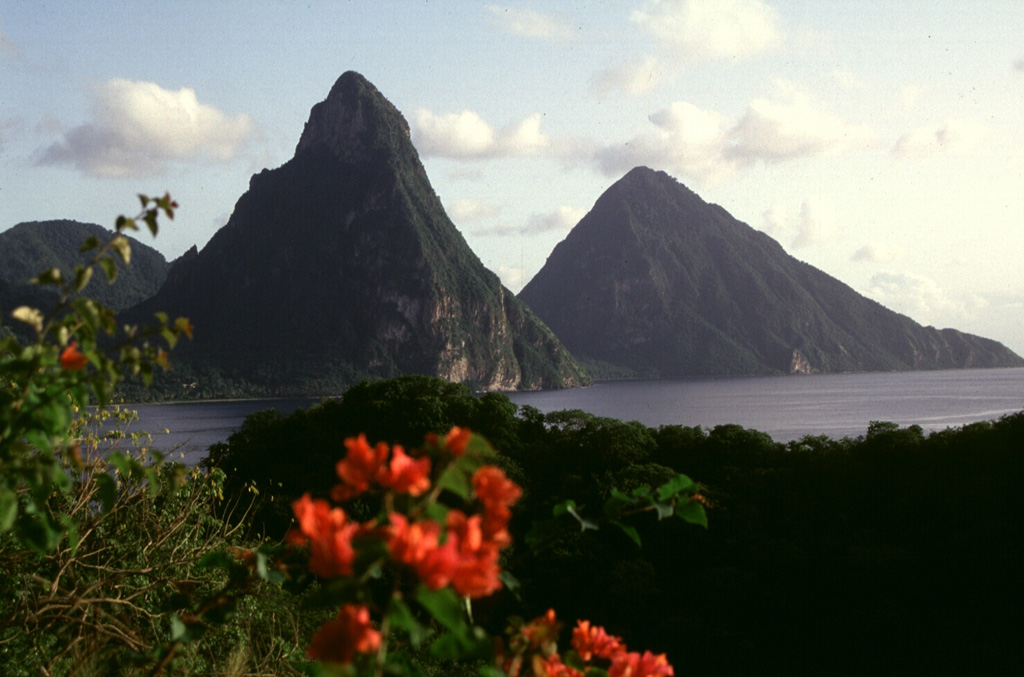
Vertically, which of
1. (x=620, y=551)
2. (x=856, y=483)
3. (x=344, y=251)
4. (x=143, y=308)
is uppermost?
(x=344, y=251)

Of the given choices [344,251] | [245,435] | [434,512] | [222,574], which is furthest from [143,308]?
[434,512]

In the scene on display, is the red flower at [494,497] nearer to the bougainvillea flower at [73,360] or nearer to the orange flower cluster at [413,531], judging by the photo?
the orange flower cluster at [413,531]

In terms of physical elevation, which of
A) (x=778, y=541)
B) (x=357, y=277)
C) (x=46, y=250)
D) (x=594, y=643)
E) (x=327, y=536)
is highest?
(x=46, y=250)

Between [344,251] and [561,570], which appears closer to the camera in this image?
[561,570]

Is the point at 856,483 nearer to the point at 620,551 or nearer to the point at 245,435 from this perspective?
the point at 620,551

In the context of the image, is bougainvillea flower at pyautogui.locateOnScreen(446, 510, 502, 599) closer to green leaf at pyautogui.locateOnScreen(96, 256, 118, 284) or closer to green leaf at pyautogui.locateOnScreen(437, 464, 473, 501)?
green leaf at pyautogui.locateOnScreen(437, 464, 473, 501)

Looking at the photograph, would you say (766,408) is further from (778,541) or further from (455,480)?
(455,480)

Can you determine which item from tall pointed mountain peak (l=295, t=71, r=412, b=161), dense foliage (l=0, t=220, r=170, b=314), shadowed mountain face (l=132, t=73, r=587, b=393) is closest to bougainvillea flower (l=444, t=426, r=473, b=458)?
dense foliage (l=0, t=220, r=170, b=314)

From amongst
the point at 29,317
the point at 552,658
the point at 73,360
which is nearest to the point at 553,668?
the point at 552,658
